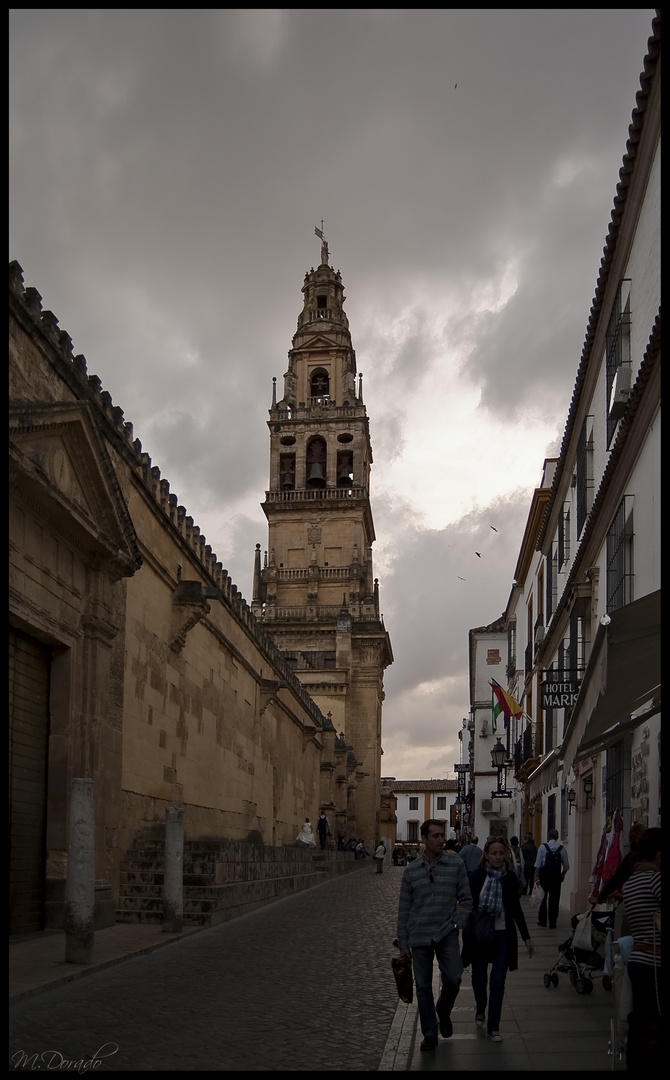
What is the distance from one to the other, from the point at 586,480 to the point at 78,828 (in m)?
10.7

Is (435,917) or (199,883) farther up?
(435,917)

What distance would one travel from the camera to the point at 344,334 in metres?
66.4

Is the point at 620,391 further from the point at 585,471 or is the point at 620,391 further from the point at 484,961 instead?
the point at 484,961

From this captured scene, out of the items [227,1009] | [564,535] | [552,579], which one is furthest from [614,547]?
[552,579]

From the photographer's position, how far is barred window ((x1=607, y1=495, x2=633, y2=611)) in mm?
12945

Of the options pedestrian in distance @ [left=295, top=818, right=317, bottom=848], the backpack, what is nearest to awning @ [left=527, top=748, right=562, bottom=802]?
the backpack

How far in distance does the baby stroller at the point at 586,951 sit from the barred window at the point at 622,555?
4.28m

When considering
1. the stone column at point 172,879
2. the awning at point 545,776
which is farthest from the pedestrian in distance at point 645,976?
the awning at point 545,776

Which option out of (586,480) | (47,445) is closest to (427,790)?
(586,480)

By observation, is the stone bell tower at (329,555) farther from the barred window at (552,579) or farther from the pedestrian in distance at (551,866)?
the pedestrian in distance at (551,866)

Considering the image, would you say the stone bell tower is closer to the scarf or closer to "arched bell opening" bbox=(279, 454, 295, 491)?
"arched bell opening" bbox=(279, 454, 295, 491)

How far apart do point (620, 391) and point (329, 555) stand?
48.6 meters

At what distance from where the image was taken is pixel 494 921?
7812 millimetres

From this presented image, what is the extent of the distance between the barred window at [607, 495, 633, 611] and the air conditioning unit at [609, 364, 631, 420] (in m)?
0.97
